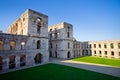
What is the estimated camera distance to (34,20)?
65.7 ft

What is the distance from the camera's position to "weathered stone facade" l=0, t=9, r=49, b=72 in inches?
592

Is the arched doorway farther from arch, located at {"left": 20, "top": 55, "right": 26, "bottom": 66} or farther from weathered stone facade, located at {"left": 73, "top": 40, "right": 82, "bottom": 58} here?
weathered stone facade, located at {"left": 73, "top": 40, "right": 82, "bottom": 58}

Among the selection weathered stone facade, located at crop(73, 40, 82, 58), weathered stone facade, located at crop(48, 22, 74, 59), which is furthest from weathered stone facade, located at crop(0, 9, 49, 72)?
weathered stone facade, located at crop(73, 40, 82, 58)

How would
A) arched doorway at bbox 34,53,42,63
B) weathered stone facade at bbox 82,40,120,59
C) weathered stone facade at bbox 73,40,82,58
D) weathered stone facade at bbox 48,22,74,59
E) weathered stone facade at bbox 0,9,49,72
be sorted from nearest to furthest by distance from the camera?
weathered stone facade at bbox 0,9,49,72
arched doorway at bbox 34,53,42,63
weathered stone facade at bbox 48,22,74,59
weathered stone facade at bbox 82,40,120,59
weathered stone facade at bbox 73,40,82,58

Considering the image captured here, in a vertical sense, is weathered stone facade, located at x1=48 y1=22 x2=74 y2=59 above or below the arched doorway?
above

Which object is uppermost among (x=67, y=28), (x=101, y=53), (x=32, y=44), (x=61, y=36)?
(x=67, y=28)

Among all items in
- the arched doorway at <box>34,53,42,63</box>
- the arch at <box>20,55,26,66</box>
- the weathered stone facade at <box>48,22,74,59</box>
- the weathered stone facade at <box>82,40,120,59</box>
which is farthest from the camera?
the weathered stone facade at <box>82,40,120,59</box>

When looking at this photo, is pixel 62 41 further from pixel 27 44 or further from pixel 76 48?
pixel 27 44

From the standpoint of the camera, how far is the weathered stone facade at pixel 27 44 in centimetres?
1504

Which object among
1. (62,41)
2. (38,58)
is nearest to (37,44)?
(38,58)

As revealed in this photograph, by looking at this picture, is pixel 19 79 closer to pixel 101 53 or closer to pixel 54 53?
pixel 54 53

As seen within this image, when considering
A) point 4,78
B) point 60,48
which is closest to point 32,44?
point 4,78

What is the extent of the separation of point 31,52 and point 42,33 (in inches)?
227

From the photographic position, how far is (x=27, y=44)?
719 inches
